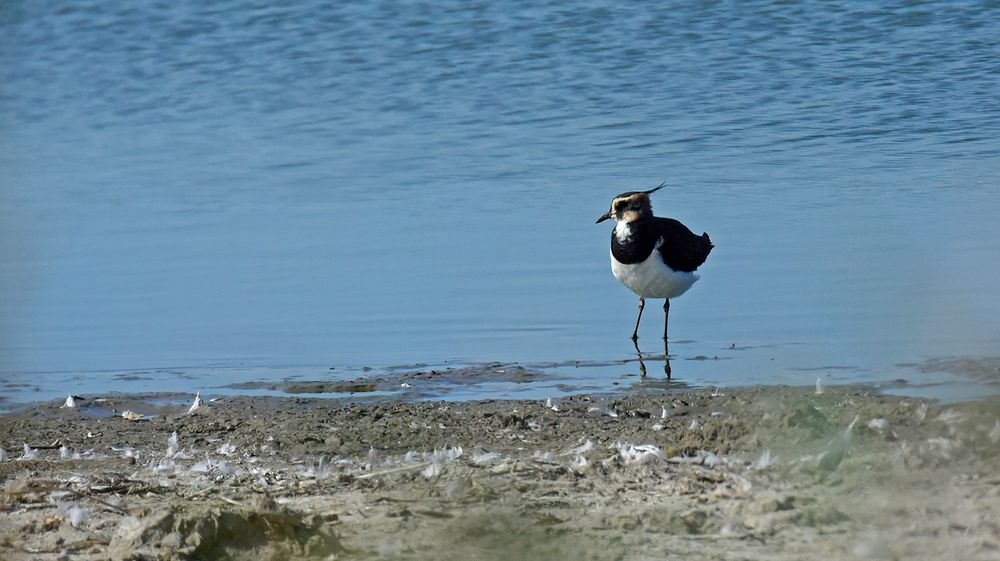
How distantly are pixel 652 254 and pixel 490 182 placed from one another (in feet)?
10.6

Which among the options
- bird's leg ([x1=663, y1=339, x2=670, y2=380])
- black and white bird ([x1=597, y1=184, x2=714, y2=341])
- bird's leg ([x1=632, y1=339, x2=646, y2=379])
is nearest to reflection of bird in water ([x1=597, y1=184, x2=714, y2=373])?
black and white bird ([x1=597, y1=184, x2=714, y2=341])

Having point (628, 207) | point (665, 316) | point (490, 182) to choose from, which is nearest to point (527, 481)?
point (665, 316)

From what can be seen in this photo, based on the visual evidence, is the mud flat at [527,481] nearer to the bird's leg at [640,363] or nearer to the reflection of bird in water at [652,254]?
the bird's leg at [640,363]

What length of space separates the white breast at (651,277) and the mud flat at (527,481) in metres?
2.18

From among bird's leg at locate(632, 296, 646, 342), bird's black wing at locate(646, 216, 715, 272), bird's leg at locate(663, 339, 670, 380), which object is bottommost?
bird's leg at locate(632, 296, 646, 342)

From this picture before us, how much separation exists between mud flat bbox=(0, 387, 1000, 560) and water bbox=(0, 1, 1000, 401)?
0.35 metres

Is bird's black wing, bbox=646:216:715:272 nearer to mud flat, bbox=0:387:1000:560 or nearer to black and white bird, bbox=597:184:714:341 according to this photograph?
black and white bird, bbox=597:184:714:341

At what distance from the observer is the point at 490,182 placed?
40.6 ft

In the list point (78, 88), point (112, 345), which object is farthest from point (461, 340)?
point (78, 88)

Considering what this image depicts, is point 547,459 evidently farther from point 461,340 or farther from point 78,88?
point 78,88

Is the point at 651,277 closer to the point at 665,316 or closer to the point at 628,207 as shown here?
the point at 665,316

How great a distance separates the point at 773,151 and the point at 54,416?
7.21 metres

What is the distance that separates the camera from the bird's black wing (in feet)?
30.8

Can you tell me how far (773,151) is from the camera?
512 inches
